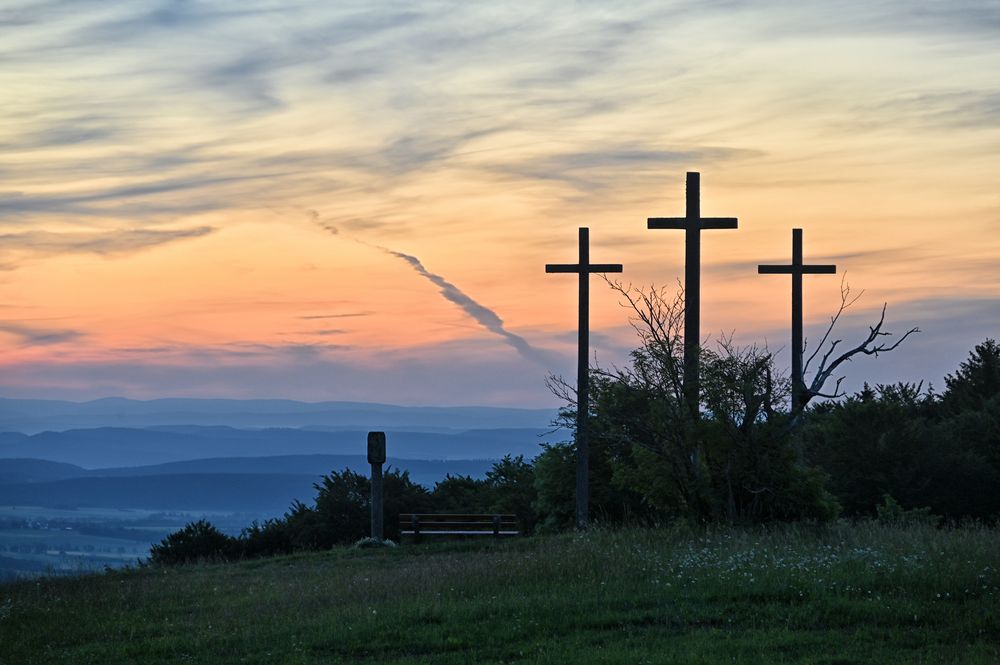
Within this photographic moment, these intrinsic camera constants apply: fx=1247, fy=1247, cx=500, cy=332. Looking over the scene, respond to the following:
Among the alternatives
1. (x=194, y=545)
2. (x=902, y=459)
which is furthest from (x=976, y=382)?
(x=194, y=545)

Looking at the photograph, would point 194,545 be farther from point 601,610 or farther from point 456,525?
point 601,610

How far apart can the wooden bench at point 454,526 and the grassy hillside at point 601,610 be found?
41.4 feet

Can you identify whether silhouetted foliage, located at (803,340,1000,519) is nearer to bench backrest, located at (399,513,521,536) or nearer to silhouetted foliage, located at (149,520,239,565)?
bench backrest, located at (399,513,521,536)

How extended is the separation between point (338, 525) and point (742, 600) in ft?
92.4

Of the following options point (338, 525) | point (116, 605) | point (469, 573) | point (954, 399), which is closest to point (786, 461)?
point (469, 573)

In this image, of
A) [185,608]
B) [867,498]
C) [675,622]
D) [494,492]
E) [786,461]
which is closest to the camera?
[675,622]

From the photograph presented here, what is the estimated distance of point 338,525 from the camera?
43.1 m

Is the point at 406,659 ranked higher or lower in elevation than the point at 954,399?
lower

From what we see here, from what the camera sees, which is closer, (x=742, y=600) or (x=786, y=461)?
(x=742, y=600)

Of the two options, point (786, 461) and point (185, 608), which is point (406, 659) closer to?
point (185, 608)

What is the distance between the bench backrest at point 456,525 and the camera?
36.0m

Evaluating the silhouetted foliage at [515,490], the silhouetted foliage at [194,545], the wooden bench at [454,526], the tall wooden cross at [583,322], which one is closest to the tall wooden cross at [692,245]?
the tall wooden cross at [583,322]

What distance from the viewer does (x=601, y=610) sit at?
16.4m

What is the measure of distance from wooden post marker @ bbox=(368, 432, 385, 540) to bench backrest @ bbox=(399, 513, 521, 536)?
Answer: 1.43m
